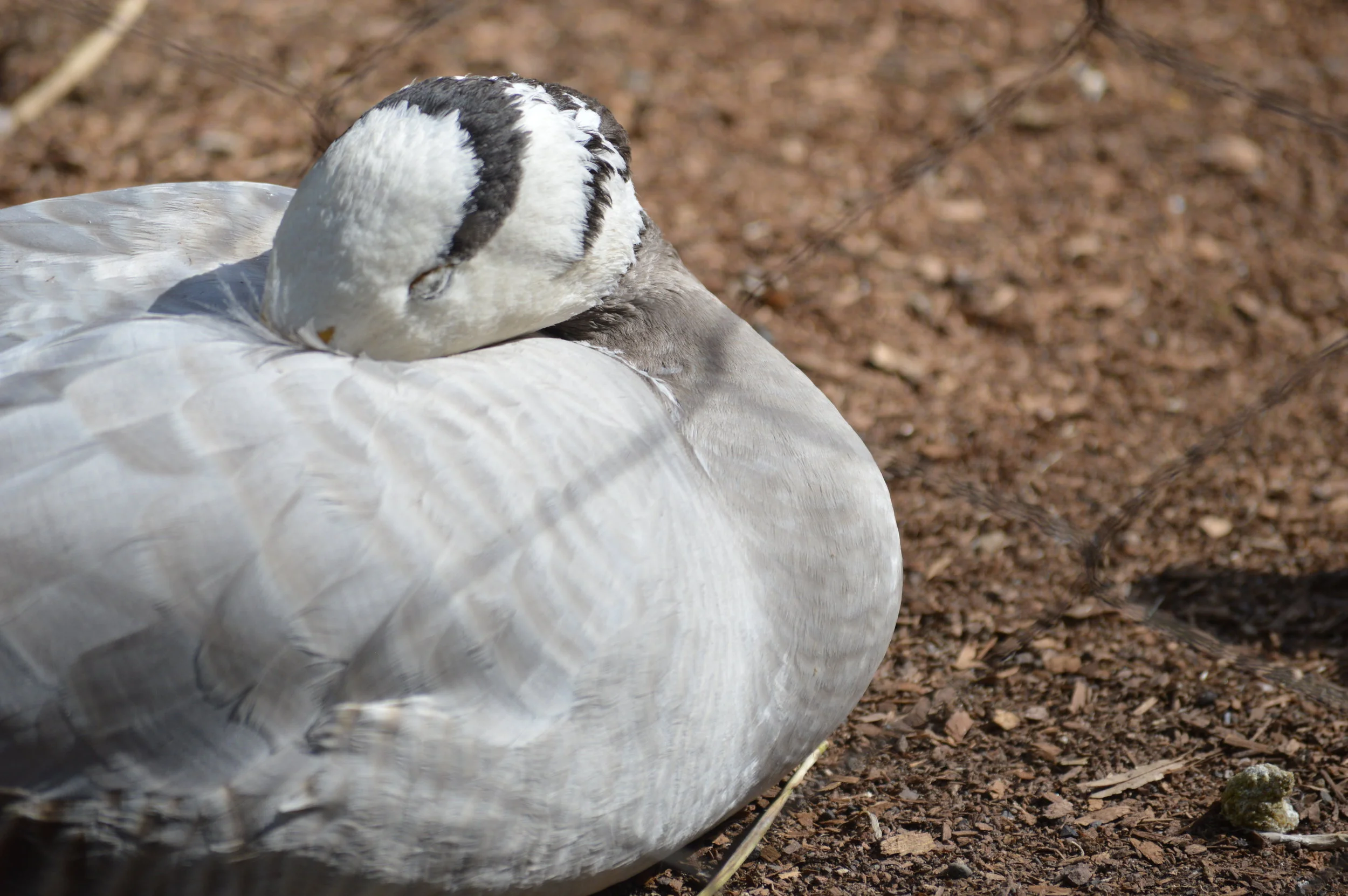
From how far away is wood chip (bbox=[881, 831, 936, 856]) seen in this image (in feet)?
5.58

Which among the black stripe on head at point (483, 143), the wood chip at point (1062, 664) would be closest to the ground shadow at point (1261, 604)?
the wood chip at point (1062, 664)

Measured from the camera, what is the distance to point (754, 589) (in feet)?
5.07

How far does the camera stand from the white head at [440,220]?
135 centimetres

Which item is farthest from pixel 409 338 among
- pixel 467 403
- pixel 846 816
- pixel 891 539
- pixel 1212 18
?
pixel 1212 18

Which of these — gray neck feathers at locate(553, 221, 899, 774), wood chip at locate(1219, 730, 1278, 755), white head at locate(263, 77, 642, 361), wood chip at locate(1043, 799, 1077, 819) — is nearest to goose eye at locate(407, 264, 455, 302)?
white head at locate(263, 77, 642, 361)

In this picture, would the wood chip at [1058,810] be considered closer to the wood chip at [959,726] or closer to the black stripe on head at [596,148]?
the wood chip at [959,726]

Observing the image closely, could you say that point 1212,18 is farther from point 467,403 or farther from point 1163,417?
point 467,403

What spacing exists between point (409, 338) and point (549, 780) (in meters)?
0.53

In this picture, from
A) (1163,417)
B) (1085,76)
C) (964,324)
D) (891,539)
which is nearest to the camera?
(891,539)

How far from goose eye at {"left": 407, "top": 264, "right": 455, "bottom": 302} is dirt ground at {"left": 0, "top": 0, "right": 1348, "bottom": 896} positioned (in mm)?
866

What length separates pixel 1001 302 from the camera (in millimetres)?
2895

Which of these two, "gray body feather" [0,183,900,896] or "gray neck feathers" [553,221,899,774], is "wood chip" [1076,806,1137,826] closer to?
"gray neck feathers" [553,221,899,774]

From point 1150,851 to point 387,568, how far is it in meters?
1.14

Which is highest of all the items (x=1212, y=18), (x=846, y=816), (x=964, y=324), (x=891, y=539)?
(x=1212, y=18)
